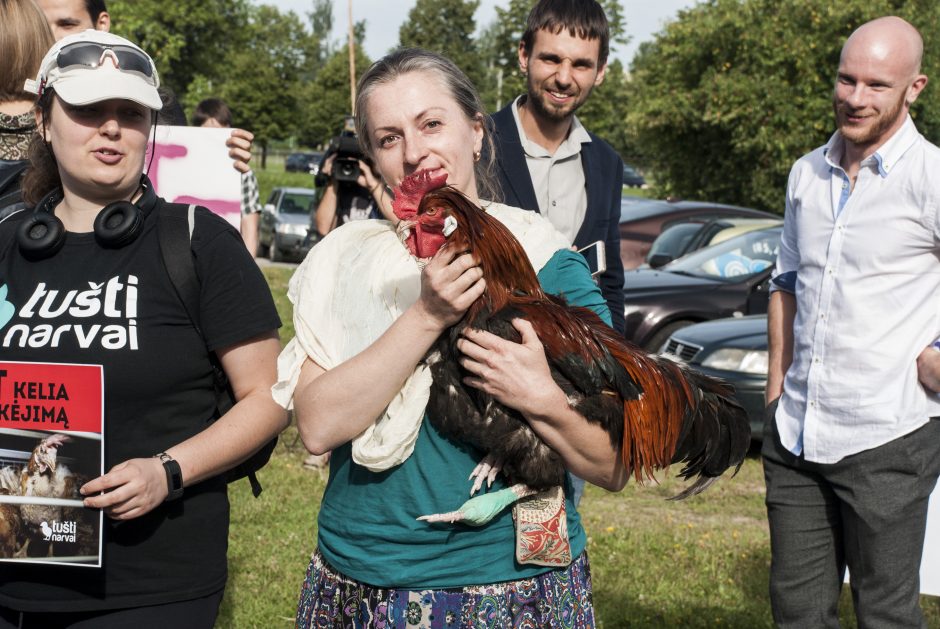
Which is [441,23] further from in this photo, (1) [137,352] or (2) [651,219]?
(1) [137,352]

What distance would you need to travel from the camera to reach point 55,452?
2.25 m

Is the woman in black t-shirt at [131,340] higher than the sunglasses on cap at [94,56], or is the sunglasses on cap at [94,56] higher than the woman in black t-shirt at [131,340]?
the sunglasses on cap at [94,56]

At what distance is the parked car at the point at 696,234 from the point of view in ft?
40.9

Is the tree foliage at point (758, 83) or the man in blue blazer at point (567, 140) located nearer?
the man in blue blazer at point (567, 140)

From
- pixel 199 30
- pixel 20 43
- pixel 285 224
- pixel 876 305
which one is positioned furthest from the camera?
pixel 199 30

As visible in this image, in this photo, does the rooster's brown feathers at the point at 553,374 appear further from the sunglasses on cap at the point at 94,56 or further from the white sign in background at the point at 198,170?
the white sign in background at the point at 198,170

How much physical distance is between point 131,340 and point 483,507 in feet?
3.09

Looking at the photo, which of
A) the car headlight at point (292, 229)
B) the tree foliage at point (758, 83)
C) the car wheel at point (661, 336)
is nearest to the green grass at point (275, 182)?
the car headlight at point (292, 229)

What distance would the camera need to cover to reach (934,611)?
17.3 ft

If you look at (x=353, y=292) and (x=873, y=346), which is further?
(x=873, y=346)

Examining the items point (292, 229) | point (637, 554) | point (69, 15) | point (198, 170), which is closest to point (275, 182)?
point (292, 229)

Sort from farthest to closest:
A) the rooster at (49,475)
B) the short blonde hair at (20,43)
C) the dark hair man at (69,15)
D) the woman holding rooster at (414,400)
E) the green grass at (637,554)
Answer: the green grass at (637,554) < the dark hair man at (69,15) < the short blonde hair at (20,43) < the rooster at (49,475) < the woman holding rooster at (414,400)

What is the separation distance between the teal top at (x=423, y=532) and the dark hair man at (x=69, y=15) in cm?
269

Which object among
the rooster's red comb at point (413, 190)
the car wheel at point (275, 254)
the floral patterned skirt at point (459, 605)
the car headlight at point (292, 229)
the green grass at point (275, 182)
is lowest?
the green grass at point (275, 182)
